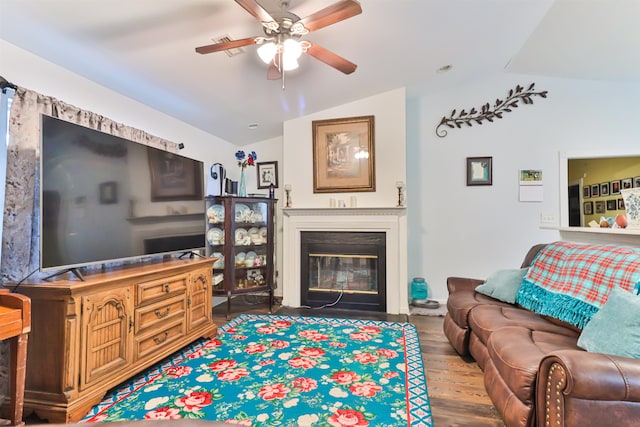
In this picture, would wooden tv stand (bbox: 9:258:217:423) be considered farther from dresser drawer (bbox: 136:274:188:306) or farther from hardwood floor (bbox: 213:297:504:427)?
hardwood floor (bbox: 213:297:504:427)

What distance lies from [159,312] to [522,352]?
236cm

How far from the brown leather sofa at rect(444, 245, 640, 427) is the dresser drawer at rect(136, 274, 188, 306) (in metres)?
2.27

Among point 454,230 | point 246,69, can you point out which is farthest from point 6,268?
point 454,230

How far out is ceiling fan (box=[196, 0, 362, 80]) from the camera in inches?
64.7

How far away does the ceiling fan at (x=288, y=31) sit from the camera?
64.7 inches

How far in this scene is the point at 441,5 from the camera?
2301 mm

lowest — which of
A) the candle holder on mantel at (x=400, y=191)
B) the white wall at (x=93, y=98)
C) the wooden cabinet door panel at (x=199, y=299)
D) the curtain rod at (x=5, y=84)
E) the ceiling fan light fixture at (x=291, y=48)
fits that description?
the wooden cabinet door panel at (x=199, y=299)

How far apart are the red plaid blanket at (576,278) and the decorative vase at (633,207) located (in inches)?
6.3

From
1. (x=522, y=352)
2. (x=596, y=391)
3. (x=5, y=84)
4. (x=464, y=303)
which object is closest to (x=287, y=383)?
(x=522, y=352)

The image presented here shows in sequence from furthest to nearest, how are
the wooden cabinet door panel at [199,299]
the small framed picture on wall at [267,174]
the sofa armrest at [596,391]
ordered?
the small framed picture on wall at [267,174]
the wooden cabinet door panel at [199,299]
the sofa armrest at [596,391]

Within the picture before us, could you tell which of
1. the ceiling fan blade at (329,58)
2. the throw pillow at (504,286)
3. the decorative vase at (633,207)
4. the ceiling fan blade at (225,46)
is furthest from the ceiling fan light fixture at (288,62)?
the throw pillow at (504,286)

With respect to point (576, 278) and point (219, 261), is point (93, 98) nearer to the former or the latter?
point (219, 261)

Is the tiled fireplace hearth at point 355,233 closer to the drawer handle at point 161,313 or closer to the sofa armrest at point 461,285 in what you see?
the sofa armrest at point 461,285

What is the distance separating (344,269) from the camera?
13.1ft
